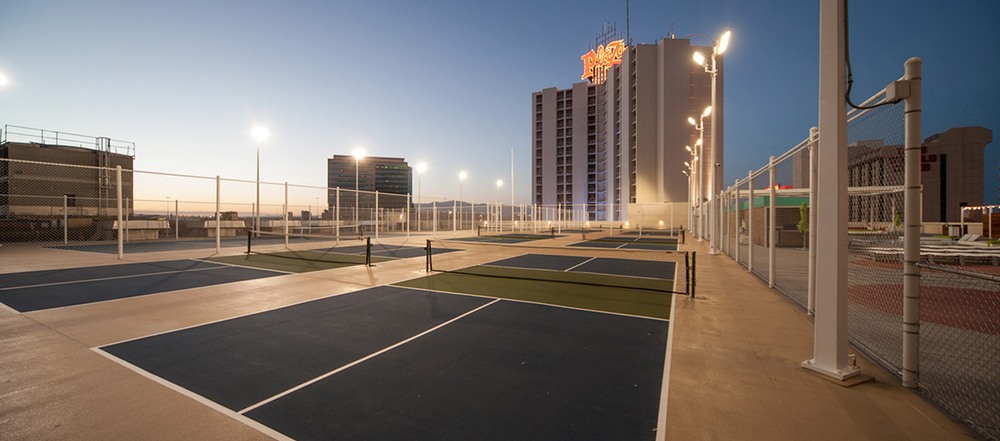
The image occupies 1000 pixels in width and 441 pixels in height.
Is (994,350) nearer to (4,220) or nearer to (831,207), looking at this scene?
(831,207)

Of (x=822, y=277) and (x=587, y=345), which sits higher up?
(x=822, y=277)

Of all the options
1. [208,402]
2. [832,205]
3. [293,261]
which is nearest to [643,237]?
[293,261]

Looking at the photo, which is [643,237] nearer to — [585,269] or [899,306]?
[585,269]

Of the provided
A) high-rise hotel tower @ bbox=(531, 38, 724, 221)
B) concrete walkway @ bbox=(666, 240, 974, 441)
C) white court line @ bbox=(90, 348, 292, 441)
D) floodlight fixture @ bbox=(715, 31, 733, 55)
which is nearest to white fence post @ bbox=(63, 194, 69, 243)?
white court line @ bbox=(90, 348, 292, 441)

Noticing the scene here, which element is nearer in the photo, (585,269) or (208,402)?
(208,402)

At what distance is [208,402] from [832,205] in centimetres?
729

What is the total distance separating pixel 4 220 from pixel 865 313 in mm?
42228

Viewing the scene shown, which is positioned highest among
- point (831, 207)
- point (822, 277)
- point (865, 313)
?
point (831, 207)

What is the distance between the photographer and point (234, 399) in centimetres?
396

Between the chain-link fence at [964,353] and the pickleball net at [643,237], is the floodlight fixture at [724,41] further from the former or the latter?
the pickleball net at [643,237]

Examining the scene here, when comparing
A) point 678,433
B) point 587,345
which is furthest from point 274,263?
point 678,433

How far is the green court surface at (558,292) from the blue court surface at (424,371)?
794 mm

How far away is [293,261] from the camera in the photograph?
1553 centimetres

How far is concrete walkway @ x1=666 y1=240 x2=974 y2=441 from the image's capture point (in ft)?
11.1
